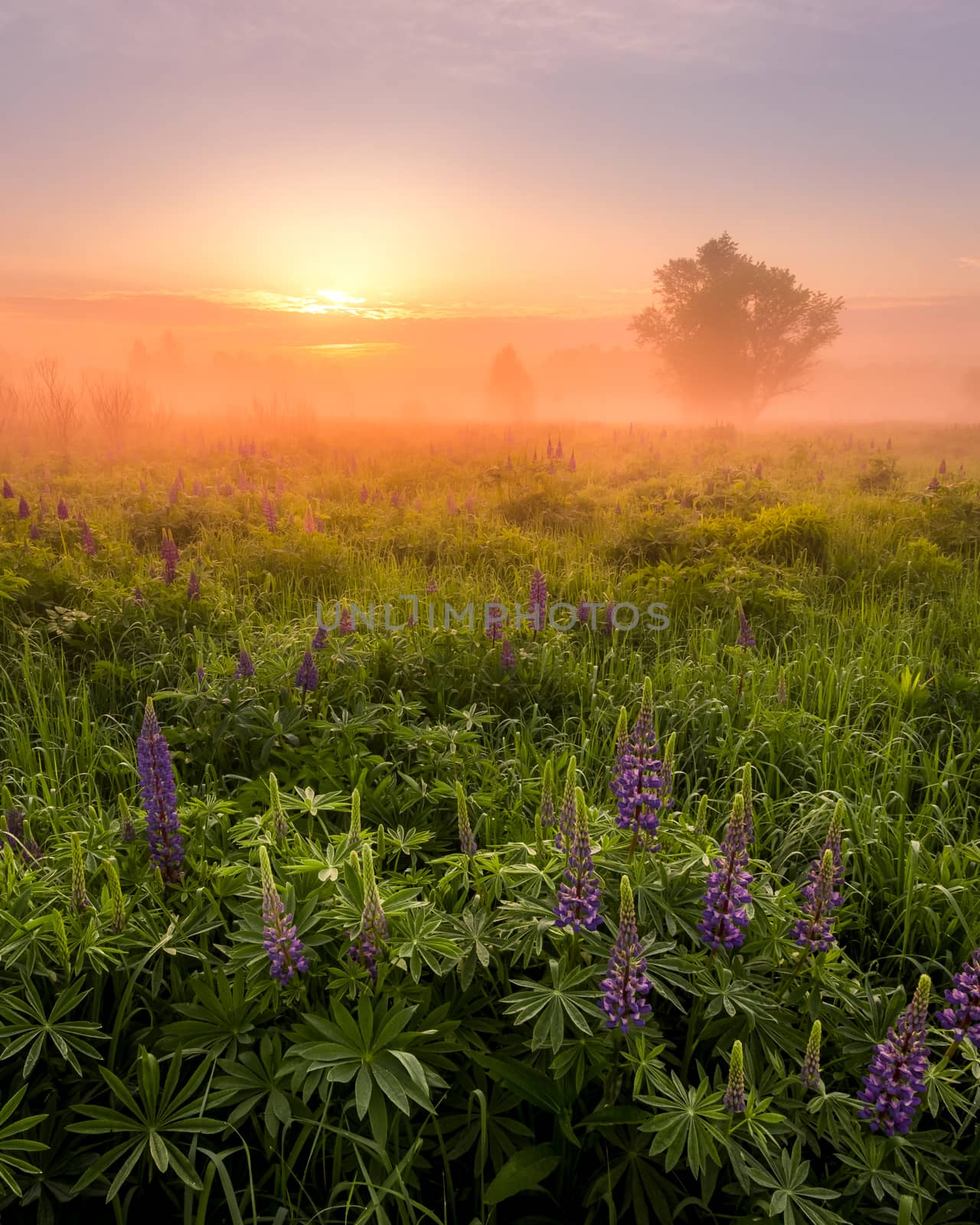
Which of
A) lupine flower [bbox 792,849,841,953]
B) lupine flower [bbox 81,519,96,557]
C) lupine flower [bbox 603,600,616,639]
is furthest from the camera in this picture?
lupine flower [bbox 81,519,96,557]

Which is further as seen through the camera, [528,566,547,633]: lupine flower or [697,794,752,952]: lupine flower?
[528,566,547,633]: lupine flower

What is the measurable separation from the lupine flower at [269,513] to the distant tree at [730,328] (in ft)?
96.0

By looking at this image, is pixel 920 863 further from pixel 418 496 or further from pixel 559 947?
pixel 418 496

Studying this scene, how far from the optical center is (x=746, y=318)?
34062 mm

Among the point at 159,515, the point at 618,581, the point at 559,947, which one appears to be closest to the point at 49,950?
the point at 559,947

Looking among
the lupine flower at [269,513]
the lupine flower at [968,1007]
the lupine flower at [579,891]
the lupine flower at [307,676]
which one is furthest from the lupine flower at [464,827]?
the lupine flower at [269,513]

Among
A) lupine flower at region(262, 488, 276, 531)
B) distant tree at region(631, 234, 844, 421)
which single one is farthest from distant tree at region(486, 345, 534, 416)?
lupine flower at region(262, 488, 276, 531)

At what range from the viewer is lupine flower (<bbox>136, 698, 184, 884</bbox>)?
217 cm

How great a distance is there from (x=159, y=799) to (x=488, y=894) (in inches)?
37.2

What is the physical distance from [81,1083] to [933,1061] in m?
2.26

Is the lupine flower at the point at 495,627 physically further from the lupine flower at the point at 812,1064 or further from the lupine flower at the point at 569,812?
the lupine flower at the point at 812,1064

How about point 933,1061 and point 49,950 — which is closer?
point 49,950

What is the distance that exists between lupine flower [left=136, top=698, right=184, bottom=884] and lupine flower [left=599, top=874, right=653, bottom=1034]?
4.17ft

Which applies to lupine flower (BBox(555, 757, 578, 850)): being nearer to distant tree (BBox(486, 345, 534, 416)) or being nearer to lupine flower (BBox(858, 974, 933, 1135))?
lupine flower (BBox(858, 974, 933, 1135))
